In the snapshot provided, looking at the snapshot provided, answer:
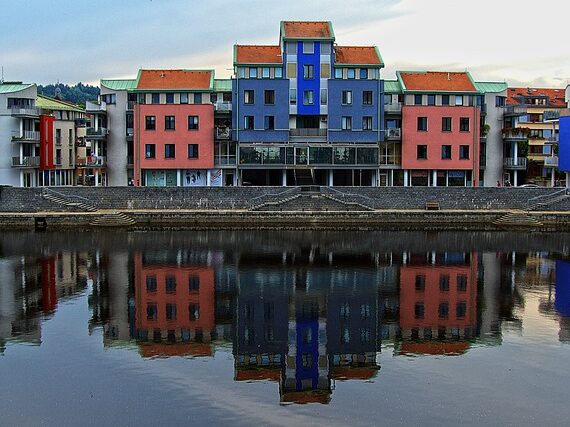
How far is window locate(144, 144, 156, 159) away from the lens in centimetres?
7619

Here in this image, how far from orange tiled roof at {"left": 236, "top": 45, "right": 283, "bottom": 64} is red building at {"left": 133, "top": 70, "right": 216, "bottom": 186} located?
167 inches

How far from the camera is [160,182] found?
77688mm

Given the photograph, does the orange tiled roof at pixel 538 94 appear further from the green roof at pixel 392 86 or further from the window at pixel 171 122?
the window at pixel 171 122

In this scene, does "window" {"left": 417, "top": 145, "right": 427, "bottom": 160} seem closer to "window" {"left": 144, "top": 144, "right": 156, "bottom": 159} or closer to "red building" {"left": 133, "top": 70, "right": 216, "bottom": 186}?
"red building" {"left": 133, "top": 70, "right": 216, "bottom": 186}

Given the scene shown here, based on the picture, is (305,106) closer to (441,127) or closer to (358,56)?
(358,56)

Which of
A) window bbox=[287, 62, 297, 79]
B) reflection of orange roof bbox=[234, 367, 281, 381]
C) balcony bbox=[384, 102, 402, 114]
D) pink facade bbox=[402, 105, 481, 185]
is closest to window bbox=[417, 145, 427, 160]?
pink facade bbox=[402, 105, 481, 185]

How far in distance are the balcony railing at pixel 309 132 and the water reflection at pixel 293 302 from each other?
2250 centimetres

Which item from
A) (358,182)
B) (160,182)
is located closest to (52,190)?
(160,182)

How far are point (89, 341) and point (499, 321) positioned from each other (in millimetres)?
17555

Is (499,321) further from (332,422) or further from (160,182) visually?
(160,182)

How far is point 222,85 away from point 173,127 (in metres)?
7.06

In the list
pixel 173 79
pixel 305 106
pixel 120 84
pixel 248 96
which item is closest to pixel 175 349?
pixel 248 96

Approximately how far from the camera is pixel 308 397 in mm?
25828

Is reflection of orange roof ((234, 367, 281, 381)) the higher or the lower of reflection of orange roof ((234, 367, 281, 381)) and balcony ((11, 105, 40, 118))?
the lower
